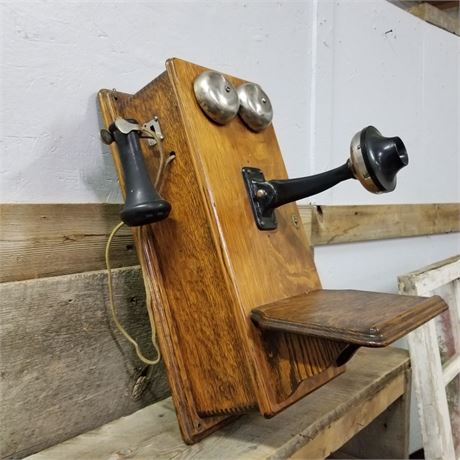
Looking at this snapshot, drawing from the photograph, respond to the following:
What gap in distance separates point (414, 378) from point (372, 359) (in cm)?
9

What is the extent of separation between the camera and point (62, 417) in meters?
0.62

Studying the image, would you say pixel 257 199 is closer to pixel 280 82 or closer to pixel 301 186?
pixel 301 186

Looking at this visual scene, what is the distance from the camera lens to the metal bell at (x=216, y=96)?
553mm

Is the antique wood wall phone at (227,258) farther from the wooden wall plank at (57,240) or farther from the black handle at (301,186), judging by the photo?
the wooden wall plank at (57,240)

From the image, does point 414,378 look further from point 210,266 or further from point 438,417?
point 210,266

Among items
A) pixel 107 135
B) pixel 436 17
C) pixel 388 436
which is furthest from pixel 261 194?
pixel 436 17

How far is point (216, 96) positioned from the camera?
56 cm

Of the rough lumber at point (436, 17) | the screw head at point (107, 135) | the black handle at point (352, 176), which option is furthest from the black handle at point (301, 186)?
the rough lumber at point (436, 17)

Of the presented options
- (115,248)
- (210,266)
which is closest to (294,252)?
(210,266)

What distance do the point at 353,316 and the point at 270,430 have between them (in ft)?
0.81

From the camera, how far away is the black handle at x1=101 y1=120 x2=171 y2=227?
0.52 meters

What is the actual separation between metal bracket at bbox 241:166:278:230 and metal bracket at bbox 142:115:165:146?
122mm

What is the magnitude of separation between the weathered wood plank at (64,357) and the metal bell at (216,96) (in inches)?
11.8

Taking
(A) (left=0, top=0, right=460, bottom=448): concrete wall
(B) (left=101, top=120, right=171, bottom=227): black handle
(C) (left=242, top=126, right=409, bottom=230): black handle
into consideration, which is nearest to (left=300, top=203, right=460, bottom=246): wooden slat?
(A) (left=0, top=0, right=460, bottom=448): concrete wall
